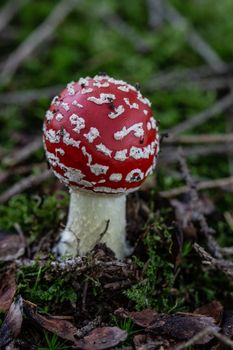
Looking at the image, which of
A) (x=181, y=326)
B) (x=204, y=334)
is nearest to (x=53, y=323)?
(x=181, y=326)

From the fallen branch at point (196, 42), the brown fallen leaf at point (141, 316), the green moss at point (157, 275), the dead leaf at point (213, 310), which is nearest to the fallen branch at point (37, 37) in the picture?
the fallen branch at point (196, 42)

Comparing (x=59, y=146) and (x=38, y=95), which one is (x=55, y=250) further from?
(x=38, y=95)

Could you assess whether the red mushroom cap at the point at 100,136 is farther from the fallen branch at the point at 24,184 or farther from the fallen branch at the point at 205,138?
the fallen branch at the point at 205,138

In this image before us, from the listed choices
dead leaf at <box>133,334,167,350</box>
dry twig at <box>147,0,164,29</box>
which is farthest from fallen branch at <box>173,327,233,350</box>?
dry twig at <box>147,0,164,29</box>

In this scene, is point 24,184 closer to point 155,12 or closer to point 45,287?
point 45,287

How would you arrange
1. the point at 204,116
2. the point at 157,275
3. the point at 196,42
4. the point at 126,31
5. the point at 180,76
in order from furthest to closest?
1. the point at 126,31
2. the point at 196,42
3. the point at 180,76
4. the point at 204,116
5. the point at 157,275

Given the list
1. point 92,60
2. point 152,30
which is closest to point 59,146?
point 92,60

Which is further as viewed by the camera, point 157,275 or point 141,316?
point 157,275

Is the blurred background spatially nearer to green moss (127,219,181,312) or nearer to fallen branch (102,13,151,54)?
fallen branch (102,13,151,54)
